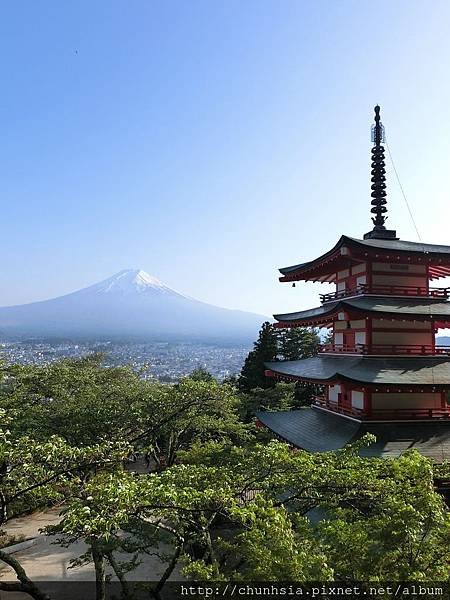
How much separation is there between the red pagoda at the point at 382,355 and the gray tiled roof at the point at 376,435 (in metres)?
0.03

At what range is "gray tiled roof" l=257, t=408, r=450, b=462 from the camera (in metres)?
10.5

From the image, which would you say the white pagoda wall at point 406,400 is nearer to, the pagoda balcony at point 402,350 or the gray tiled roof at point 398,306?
the pagoda balcony at point 402,350

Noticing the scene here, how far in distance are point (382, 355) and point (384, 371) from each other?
3.01 ft

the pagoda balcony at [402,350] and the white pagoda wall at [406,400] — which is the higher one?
the pagoda balcony at [402,350]

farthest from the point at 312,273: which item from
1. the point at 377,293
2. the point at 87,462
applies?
the point at 87,462

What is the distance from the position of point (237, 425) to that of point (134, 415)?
197 inches

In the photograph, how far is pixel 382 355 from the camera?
12766 mm

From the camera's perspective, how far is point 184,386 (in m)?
13.7

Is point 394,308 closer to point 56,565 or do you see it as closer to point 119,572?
point 119,572

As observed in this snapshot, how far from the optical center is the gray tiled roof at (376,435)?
10.5m

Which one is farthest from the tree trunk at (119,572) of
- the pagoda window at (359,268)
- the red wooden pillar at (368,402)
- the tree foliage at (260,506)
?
the pagoda window at (359,268)

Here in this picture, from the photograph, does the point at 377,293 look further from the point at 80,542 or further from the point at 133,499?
the point at 80,542

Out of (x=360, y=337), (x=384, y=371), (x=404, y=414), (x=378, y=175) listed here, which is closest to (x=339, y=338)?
(x=360, y=337)

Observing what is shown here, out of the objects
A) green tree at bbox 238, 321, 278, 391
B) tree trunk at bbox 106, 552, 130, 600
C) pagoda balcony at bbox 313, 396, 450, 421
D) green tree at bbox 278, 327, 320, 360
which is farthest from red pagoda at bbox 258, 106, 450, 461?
green tree at bbox 278, 327, 320, 360
